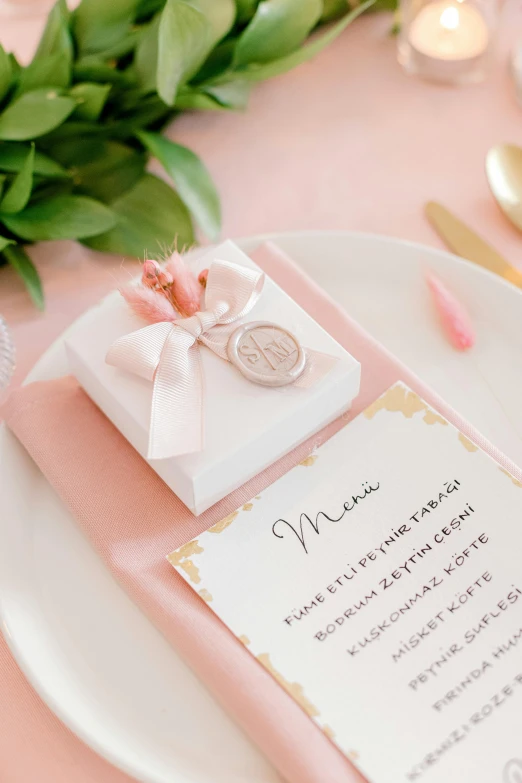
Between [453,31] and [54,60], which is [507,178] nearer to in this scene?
[453,31]

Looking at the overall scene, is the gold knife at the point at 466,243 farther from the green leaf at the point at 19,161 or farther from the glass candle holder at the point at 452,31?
the green leaf at the point at 19,161

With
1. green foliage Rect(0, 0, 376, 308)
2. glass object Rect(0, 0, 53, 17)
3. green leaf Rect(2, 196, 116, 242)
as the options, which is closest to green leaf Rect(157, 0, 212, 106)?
green foliage Rect(0, 0, 376, 308)

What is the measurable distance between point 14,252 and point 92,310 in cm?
11

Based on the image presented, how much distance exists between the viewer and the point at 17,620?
1.51 ft

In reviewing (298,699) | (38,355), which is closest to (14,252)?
(38,355)

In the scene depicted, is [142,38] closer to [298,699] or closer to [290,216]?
[290,216]

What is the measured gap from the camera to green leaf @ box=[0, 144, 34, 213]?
58 centimetres

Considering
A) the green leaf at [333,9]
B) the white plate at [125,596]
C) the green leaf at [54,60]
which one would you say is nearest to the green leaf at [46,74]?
the green leaf at [54,60]

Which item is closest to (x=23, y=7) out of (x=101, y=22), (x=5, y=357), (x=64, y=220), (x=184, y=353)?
Result: (x=101, y=22)

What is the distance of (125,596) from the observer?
1.57 ft

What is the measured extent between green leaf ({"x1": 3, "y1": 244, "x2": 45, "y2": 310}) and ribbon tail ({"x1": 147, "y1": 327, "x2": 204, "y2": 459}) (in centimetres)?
20

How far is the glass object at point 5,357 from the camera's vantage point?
0.58 m

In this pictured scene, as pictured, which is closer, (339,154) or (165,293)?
(165,293)

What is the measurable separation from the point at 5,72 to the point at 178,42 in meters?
0.14
